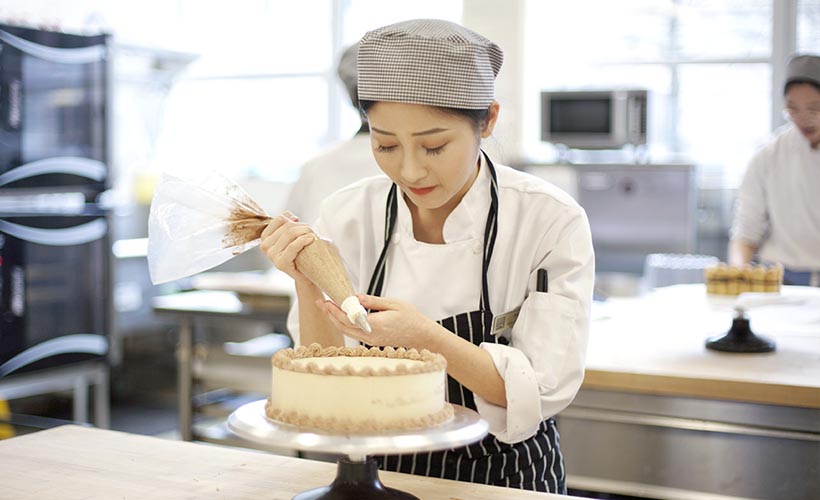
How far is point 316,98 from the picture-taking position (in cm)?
→ 686

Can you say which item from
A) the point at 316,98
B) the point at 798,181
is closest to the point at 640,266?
the point at 798,181

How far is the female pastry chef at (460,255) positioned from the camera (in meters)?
1.34

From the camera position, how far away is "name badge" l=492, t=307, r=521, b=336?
4.94ft

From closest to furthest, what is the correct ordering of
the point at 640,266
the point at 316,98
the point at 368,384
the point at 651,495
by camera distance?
the point at 368,384, the point at 651,495, the point at 640,266, the point at 316,98

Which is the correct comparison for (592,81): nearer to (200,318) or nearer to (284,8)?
(284,8)

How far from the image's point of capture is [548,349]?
4.65 ft

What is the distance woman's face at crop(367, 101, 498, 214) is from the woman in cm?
254

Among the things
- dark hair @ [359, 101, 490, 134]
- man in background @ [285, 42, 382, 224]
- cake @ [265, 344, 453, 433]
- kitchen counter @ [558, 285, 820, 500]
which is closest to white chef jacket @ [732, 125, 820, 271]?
kitchen counter @ [558, 285, 820, 500]

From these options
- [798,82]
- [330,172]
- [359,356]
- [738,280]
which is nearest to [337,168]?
[330,172]

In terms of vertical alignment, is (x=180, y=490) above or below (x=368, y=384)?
below

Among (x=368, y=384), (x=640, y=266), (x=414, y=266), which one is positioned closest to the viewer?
(x=368, y=384)

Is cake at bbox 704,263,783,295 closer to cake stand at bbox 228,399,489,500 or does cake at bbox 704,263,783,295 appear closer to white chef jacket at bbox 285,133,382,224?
white chef jacket at bbox 285,133,382,224

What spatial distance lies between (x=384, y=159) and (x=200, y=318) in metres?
2.29

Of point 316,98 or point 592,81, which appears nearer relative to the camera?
point 592,81
